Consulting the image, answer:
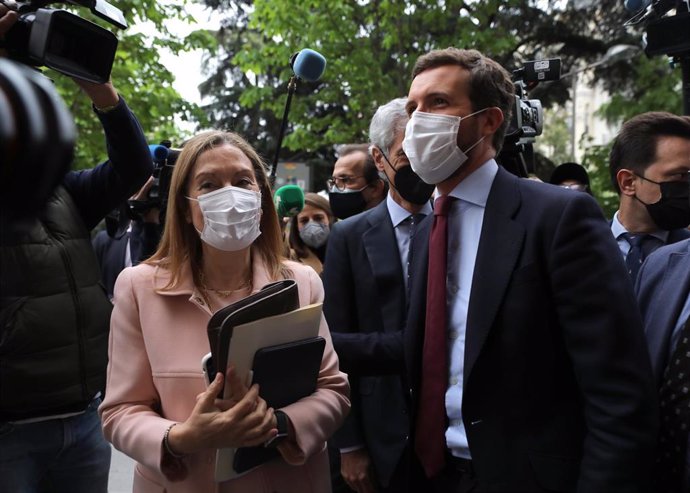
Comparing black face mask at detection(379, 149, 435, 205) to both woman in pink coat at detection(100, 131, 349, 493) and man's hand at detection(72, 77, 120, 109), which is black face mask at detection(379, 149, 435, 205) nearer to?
woman in pink coat at detection(100, 131, 349, 493)

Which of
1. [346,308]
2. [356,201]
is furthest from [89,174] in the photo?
[356,201]

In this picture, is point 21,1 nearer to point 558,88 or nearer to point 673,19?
point 673,19

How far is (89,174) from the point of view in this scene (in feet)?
9.91

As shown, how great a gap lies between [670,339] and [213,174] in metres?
1.67

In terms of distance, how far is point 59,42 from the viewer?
6.84ft

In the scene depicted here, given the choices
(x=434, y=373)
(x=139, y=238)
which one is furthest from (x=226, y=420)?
(x=139, y=238)

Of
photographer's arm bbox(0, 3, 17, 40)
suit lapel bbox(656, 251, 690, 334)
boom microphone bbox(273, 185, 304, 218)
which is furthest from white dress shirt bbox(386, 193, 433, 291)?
photographer's arm bbox(0, 3, 17, 40)

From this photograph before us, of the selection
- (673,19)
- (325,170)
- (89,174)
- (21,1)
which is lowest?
(325,170)

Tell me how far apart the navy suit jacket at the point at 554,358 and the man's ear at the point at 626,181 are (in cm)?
173

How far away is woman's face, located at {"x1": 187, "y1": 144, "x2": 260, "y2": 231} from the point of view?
2643mm

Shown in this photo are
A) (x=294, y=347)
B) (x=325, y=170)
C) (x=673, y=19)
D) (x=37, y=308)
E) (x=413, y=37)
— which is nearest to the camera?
(x=294, y=347)

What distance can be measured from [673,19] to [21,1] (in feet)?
11.3

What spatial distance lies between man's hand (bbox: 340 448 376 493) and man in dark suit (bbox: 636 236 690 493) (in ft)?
3.62

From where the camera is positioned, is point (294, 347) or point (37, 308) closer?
point (294, 347)
